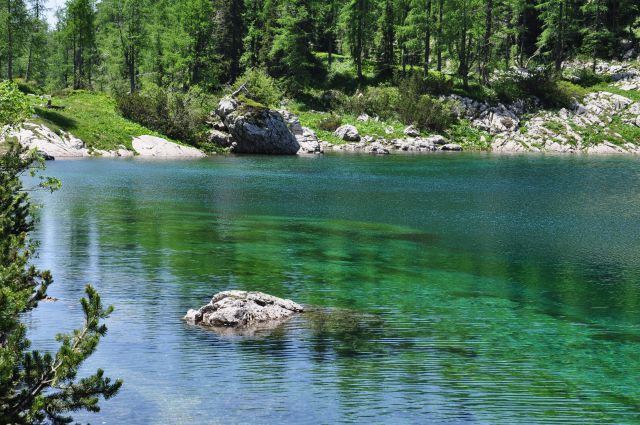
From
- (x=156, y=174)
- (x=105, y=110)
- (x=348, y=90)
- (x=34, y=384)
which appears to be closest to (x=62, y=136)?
(x=105, y=110)

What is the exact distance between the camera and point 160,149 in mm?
85062

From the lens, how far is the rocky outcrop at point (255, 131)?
8881cm

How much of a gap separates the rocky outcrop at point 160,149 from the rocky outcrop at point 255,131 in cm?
630

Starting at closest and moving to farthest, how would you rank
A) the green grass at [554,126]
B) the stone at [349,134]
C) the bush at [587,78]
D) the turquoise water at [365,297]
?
the turquoise water at [365,297]
the stone at [349,134]
the green grass at [554,126]
the bush at [587,78]

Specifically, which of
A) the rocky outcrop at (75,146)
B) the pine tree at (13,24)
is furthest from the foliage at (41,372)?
the pine tree at (13,24)

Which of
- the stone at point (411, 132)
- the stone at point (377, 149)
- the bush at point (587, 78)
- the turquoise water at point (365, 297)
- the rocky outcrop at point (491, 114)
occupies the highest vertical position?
the bush at point (587, 78)

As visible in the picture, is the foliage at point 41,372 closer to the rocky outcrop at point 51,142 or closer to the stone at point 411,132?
the rocky outcrop at point 51,142

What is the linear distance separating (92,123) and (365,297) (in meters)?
69.9

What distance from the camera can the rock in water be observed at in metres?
19.7

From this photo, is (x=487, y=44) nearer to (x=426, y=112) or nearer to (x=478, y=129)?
(x=478, y=129)

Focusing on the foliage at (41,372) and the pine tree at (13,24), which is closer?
the foliage at (41,372)

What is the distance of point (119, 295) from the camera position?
75.8 feet

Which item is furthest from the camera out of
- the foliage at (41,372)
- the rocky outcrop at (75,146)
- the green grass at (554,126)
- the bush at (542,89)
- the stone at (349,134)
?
the bush at (542,89)

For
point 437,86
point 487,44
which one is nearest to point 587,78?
point 487,44
